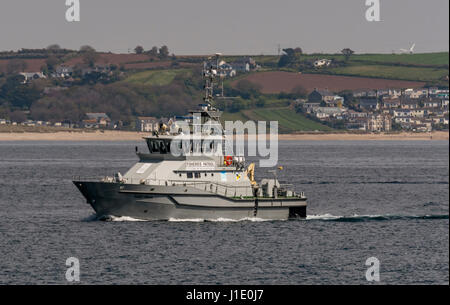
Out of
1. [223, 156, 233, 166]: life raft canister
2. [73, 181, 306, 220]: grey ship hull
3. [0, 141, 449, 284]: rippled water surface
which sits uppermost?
[223, 156, 233, 166]: life raft canister

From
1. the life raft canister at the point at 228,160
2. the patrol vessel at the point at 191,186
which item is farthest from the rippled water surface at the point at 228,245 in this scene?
the life raft canister at the point at 228,160

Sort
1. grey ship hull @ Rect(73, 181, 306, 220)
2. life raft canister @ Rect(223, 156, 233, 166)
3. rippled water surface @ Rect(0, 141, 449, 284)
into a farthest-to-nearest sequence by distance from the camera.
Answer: life raft canister @ Rect(223, 156, 233, 166) → grey ship hull @ Rect(73, 181, 306, 220) → rippled water surface @ Rect(0, 141, 449, 284)

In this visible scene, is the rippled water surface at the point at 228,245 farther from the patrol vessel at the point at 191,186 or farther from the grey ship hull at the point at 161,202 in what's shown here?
the patrol vessel at the point at 191,186

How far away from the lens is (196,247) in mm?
46375

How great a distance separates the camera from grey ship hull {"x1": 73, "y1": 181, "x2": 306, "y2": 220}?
53094mm

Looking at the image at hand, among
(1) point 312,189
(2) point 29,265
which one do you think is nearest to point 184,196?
(2) point 29,265

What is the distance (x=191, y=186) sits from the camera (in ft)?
176

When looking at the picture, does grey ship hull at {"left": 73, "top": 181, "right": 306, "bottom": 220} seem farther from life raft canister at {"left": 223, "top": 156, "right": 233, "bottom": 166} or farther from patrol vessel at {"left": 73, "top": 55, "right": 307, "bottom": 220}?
life raft canister at {"left": 223, "top": 156, "right": 233, "bottom": 166}

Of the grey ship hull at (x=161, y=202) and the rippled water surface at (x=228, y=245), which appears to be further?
the grey ship hull at (x=161, y=202)

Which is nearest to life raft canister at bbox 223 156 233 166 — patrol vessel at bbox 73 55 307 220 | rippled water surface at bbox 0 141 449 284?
patrol vessel at bbox 73 55 307 220

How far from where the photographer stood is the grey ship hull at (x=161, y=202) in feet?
174

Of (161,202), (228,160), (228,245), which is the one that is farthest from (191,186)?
(228,245)

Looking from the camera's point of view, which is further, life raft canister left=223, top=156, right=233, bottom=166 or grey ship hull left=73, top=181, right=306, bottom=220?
life raft canister left=223, top=156, right=233, bottom=166
